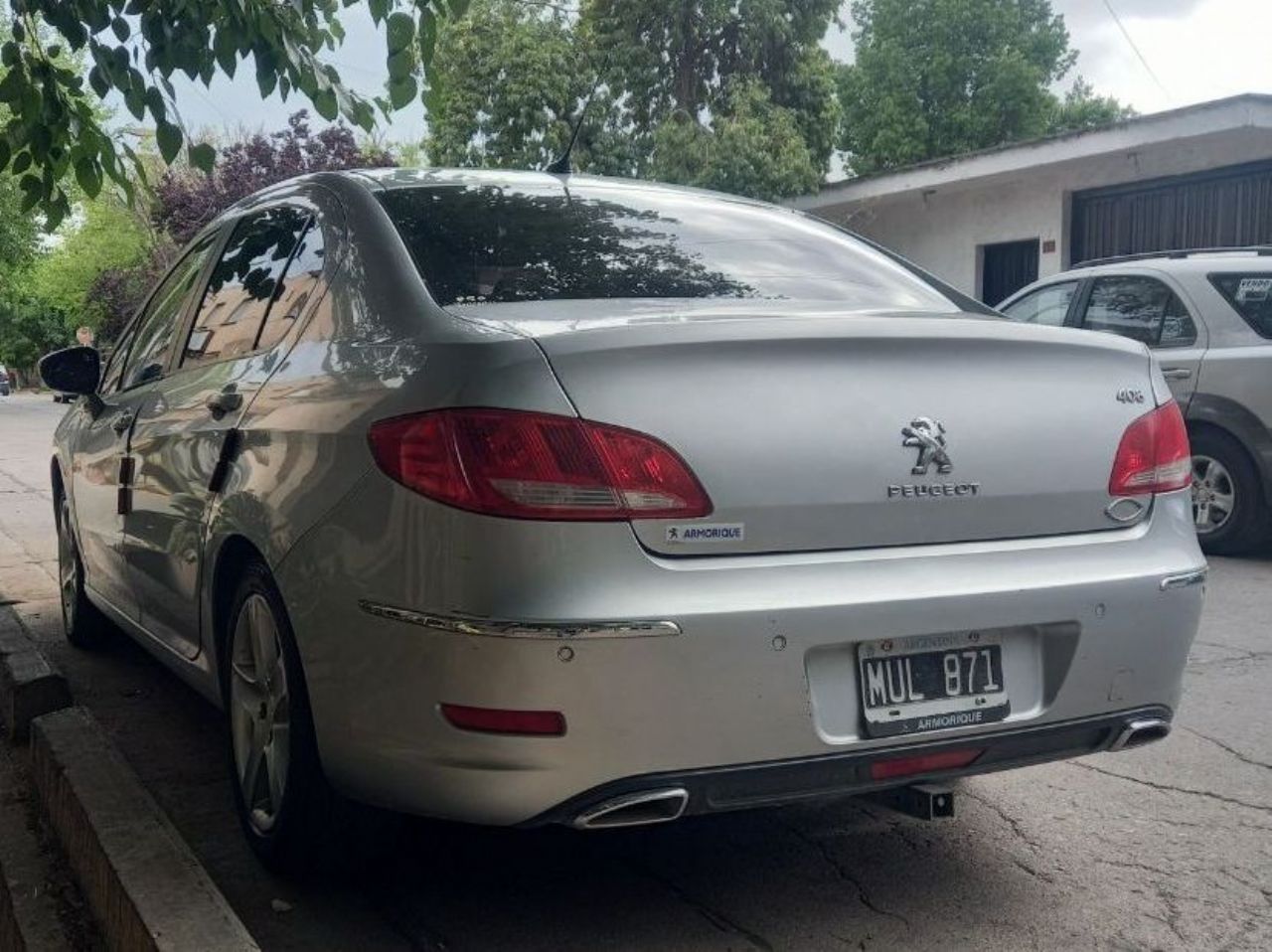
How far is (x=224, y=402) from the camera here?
138 inches

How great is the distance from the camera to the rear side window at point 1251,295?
7.55m

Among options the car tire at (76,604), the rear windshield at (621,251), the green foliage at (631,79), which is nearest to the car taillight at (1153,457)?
the rear windshield at (621,251)

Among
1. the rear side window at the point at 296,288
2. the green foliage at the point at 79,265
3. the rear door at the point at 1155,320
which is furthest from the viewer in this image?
the green foliage at the point at 79,265

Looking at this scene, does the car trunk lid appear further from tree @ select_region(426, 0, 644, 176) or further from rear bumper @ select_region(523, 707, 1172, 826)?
tree @ select_region(426, 0, 644, 176)

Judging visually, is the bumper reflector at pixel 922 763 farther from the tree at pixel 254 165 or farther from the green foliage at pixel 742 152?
the tree at pixel 254 165

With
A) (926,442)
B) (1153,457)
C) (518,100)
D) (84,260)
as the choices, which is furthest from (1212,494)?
(84,260)

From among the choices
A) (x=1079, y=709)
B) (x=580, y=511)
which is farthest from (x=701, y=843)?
(x=580, y=511)

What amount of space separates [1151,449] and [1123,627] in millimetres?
443

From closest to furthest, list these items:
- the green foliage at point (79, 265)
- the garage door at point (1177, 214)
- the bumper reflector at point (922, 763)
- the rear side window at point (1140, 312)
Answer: the bumper reflector at point (922, 763), the rear side window at point (1140, 312), the garage door at point (1177, 214), the green foliage at point (79, 265)

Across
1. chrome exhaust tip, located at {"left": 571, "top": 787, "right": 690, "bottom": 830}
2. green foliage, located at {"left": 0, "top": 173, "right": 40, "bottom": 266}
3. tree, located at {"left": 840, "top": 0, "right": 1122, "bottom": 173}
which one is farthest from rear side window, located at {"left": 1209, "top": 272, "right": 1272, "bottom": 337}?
tree, located at {"left": 840, "top": 0, "right": 1122, "bottom": 173}

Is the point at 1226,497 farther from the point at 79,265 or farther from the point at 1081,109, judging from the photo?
the point at 79,265

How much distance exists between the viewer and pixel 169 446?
390cm

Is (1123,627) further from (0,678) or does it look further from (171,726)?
(0,678)

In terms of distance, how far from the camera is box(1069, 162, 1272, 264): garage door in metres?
14.4
